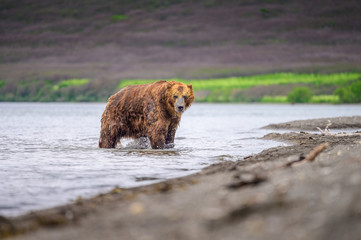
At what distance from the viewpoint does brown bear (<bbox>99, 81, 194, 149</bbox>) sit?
14.1 m

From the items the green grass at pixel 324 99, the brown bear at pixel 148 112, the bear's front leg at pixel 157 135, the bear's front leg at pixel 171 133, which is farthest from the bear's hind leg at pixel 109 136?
the green grass at pixel 324 99

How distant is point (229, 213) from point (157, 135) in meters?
9.39

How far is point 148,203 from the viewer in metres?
5.95

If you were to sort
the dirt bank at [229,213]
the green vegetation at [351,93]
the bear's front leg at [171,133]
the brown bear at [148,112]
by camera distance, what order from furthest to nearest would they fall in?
the green vegetation at [351,93] → the bear's front leg at [171,133] → the brown bear at [148,112] → the dirt bank at [229,213]

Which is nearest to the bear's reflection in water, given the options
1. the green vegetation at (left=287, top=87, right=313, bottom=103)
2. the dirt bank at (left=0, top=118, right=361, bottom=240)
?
the dirt bank at (left=0, top=118, right=361, bottom=240)

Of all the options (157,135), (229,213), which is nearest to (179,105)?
(157,135)

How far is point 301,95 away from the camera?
149 metres

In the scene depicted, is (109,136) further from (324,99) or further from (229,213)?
(324,99)

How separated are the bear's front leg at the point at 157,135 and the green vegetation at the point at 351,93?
114541 mm

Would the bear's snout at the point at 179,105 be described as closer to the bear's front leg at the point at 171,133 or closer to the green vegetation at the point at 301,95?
the bear's front leg at the point at 171,133

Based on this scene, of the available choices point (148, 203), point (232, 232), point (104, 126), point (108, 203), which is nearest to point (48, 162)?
point (104, 126)

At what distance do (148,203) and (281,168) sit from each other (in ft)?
10.0

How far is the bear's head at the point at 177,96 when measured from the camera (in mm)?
13836

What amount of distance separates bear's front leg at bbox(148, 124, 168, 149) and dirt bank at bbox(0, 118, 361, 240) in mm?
7065
